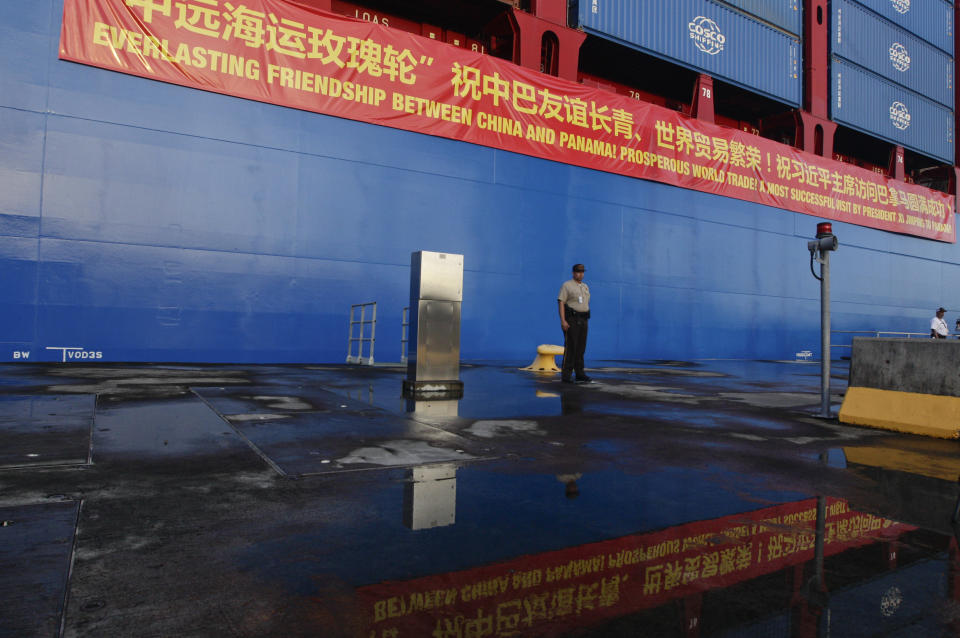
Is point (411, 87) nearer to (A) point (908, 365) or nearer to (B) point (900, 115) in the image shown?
(A) point (908, 365)

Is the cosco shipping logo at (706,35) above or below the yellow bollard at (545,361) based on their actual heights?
above

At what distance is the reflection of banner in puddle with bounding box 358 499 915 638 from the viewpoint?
4.90 ft

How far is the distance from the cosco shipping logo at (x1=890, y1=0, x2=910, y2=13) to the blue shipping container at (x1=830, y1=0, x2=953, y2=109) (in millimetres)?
868

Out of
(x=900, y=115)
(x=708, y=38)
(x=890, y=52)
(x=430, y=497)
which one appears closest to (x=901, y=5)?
(x=890, y=52)

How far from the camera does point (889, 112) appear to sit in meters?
22.5

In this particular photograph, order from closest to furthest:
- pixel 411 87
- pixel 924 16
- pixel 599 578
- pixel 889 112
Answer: pixel 599 578, pixel 411 87, pixel 889 112, pixel 924 16

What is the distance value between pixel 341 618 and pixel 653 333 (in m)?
15.9

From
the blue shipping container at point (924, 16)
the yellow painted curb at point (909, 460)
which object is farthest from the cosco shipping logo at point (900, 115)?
the yellow painted curb at point (909, 460)

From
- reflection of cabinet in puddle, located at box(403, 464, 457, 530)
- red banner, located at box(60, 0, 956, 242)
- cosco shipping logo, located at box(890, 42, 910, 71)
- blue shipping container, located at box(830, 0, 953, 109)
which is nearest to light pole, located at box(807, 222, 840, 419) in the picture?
reflection of cabinet in puddle, located at box(403, 464, 457, 530)

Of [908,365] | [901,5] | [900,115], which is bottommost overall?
[908,365]

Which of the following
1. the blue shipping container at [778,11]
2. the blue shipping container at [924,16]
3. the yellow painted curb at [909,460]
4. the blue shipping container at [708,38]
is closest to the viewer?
the yellow painted curb at [909,460]

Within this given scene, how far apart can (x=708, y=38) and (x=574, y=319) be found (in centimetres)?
1437

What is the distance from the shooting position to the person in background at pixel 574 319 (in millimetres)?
8156

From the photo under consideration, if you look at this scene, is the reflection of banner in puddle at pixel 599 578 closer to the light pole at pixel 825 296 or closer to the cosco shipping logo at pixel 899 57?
the light pole at pixel 825 296
